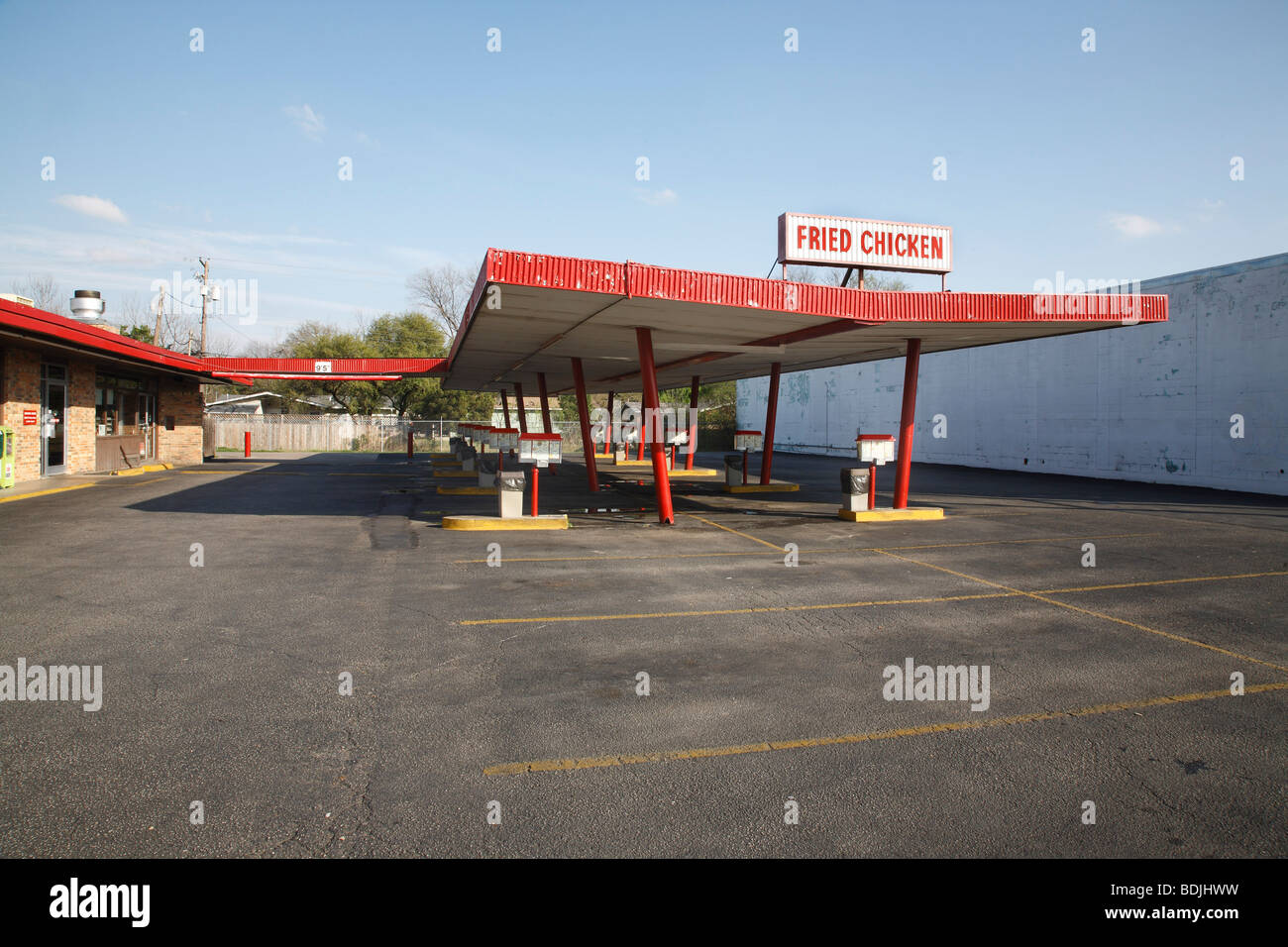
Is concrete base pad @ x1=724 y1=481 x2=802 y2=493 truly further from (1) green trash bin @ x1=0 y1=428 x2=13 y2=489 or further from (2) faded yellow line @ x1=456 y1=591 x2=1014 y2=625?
(1) green trash bin @ x1=0 y1=428 x2=13 y2=489

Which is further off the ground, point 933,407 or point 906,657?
point 933,407

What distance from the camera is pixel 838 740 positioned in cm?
489

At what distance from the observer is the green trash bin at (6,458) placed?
59.3ft

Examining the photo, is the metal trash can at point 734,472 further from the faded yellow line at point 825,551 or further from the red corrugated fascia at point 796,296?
the faded yellow line at point 825,551

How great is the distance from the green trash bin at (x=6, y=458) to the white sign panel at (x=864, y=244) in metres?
19.8

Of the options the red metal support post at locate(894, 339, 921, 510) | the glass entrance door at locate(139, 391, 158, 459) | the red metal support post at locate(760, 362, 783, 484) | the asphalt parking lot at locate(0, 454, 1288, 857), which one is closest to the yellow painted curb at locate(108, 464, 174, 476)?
the glass entrance door at locate(139, 391, 158, 459)

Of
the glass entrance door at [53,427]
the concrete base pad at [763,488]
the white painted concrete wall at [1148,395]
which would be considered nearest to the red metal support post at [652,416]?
the concrete base pad at [763,488]

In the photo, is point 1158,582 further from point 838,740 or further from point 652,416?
point 652,416

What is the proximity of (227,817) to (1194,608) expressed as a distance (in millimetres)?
9745
